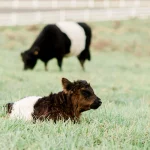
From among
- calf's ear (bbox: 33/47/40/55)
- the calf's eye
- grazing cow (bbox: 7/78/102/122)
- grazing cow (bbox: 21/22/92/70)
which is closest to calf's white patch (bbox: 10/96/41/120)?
grazing cow (bbox: 7/78/102/122)

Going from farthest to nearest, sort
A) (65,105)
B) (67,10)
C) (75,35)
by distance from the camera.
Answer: (67,10), (75,35), (65,105)

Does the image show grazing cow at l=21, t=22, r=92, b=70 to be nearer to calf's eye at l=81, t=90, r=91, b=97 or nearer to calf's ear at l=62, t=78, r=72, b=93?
calf's ear at l=62, t=78, r=72, b=93

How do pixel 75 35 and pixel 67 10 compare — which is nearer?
pixel 75 35

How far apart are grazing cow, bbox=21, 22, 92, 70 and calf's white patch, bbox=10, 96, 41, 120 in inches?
455

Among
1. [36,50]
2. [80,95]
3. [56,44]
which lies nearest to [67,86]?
[80,95]

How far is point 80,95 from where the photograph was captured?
6.75m

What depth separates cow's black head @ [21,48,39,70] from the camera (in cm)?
1874

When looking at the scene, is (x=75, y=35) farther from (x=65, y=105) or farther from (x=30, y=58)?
(x=65, y=105)

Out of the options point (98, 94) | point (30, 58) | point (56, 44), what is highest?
point (98, 94)

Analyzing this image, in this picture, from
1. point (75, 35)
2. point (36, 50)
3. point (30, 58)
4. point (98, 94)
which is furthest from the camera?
point (75, 35)

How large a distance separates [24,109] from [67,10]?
3081 cm

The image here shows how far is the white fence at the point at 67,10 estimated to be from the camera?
34562mm

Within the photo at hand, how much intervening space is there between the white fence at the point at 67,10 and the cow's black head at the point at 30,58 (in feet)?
48.3

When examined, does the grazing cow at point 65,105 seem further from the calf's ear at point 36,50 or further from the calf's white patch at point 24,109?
the calf's ear at point 36,50
